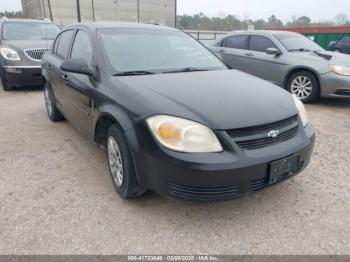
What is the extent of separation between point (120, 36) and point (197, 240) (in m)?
2.27

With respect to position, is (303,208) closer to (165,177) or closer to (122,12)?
(165,177)

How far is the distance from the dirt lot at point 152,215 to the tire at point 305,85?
2604 millimetres

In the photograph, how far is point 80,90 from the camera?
11.1 feet

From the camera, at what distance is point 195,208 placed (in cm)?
270

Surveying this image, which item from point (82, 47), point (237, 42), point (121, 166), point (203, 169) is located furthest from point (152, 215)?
point (237, 42)

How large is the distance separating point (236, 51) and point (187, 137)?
5.71 metres

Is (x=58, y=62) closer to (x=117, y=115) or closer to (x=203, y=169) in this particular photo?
(x=117, y=115)

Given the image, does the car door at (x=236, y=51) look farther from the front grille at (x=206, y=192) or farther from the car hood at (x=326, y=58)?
the front grille at (x=206, y=192)

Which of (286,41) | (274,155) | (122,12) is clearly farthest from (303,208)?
(122,12)

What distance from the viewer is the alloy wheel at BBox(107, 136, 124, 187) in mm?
2717

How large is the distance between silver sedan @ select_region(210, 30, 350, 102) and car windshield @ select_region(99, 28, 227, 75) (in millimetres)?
3083

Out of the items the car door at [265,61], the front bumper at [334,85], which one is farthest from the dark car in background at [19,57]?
the front bumper at [334,85]

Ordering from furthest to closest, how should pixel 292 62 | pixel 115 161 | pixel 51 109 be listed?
pixel 292 62 → pixel 51 109 → pixel 115 161

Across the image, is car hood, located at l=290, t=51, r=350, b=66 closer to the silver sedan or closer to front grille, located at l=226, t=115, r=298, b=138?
the silver sedan
